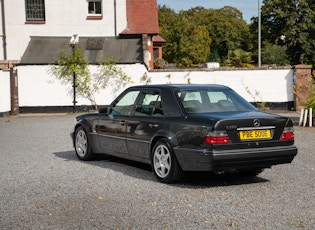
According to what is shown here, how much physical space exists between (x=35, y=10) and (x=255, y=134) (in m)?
27.7

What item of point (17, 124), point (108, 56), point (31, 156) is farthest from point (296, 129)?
point (108, 56)

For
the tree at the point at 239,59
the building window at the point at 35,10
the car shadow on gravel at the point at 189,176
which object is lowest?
the car shadow on gravel at the point at 189,176

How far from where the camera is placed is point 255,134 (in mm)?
8375

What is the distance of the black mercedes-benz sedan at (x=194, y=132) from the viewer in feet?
26.7

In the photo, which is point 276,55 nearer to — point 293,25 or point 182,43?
point 293,25

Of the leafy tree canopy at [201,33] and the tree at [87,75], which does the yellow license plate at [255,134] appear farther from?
the leafy tree canopy at [201,33]

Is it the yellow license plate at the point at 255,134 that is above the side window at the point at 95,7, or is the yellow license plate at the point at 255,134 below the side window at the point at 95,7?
below

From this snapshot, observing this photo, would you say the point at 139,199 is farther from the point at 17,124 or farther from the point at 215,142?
the point at 17,124

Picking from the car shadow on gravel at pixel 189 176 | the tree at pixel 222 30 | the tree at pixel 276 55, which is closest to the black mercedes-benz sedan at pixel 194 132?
the car shadow on gravel at pixel 189 176

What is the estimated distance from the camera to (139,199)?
25.0 feet

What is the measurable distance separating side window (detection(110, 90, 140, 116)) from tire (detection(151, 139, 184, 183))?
1261 mm

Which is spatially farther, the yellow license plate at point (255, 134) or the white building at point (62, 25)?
the white building at point (62, 25)

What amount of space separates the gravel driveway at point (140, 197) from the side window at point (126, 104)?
3.23ft

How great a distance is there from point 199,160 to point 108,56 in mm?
22799
